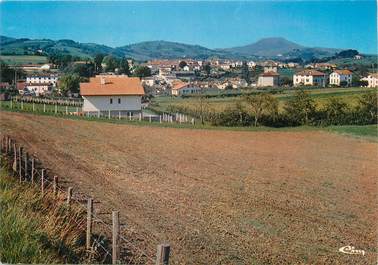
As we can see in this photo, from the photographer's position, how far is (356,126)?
17.3 m

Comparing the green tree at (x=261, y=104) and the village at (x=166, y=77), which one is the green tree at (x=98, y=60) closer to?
the village at (x=166, y=77)

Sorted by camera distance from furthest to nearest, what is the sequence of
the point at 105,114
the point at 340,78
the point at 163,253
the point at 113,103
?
the point at 105,114, the point at 113,103, the point at 340,78, the point at 163,253

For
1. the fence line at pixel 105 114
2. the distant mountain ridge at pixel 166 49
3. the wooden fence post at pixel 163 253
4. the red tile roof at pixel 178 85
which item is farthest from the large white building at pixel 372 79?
the wooden fence post at pixel 163 253

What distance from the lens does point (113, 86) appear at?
10.1m

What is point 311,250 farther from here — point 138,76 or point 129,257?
point 138,76

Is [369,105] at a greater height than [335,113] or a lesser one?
greater

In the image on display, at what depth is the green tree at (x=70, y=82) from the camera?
11.2 meters

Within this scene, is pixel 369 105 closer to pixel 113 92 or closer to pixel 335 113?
pixel 335 113

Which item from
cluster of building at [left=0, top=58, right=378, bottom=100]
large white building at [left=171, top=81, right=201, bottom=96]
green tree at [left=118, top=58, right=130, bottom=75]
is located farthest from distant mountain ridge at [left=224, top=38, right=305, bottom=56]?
large white building at [left=171, top=81, right=201, bottom=96]

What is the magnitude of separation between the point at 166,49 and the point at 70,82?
4065mm

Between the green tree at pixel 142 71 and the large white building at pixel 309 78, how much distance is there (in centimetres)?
250

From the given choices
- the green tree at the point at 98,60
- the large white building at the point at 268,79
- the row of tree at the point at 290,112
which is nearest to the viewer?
the green tree at the point at 98,60

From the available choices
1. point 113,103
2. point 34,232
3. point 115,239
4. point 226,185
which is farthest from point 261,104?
point 34,232

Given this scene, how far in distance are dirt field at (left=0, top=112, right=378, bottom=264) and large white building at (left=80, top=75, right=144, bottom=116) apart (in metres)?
1.28
